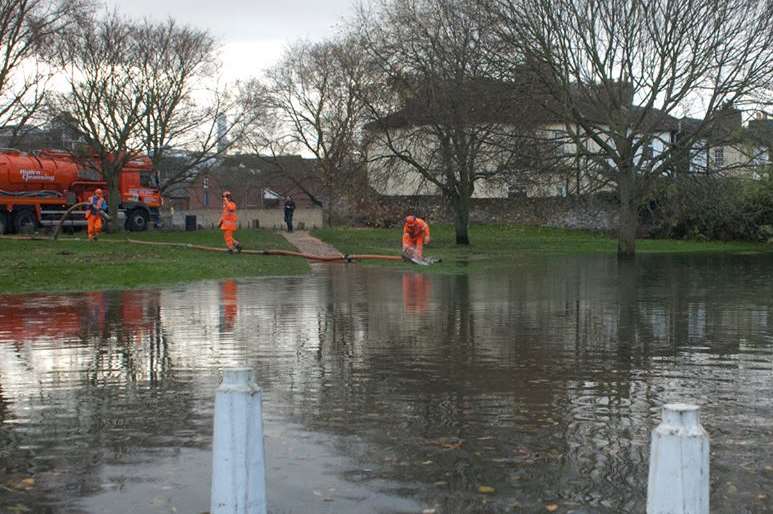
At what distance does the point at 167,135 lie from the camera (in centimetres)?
4466

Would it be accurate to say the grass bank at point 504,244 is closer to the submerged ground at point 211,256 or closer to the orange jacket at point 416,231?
the submerged ground at point 211,256

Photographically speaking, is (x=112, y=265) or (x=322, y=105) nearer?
(x=112, y=265)

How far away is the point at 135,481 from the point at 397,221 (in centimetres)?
4734

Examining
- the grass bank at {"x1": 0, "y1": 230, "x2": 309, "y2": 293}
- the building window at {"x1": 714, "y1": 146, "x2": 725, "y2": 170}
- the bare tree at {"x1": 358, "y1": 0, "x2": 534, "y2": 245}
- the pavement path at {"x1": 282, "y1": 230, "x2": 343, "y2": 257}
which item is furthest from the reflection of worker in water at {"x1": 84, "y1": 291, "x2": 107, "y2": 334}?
the building window at {"x1": 714, "y1": 146, "x2": 725, "y2": 170}

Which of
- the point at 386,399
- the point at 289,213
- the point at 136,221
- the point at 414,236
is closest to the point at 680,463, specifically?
the point at 386,399

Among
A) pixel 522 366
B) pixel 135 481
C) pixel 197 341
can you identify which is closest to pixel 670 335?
pixel 522 366

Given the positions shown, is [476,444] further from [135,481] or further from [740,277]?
[740,277]

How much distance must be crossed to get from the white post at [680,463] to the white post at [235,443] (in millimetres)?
1748

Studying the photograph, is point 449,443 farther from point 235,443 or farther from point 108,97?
point 108,97

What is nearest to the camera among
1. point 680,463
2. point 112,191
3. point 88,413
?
point 680,463

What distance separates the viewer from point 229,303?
600 inches

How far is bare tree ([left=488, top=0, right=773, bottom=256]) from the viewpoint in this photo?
30.3m

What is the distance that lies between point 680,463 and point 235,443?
1.90 metres

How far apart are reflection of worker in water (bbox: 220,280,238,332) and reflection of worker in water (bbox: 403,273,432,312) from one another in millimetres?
2712
